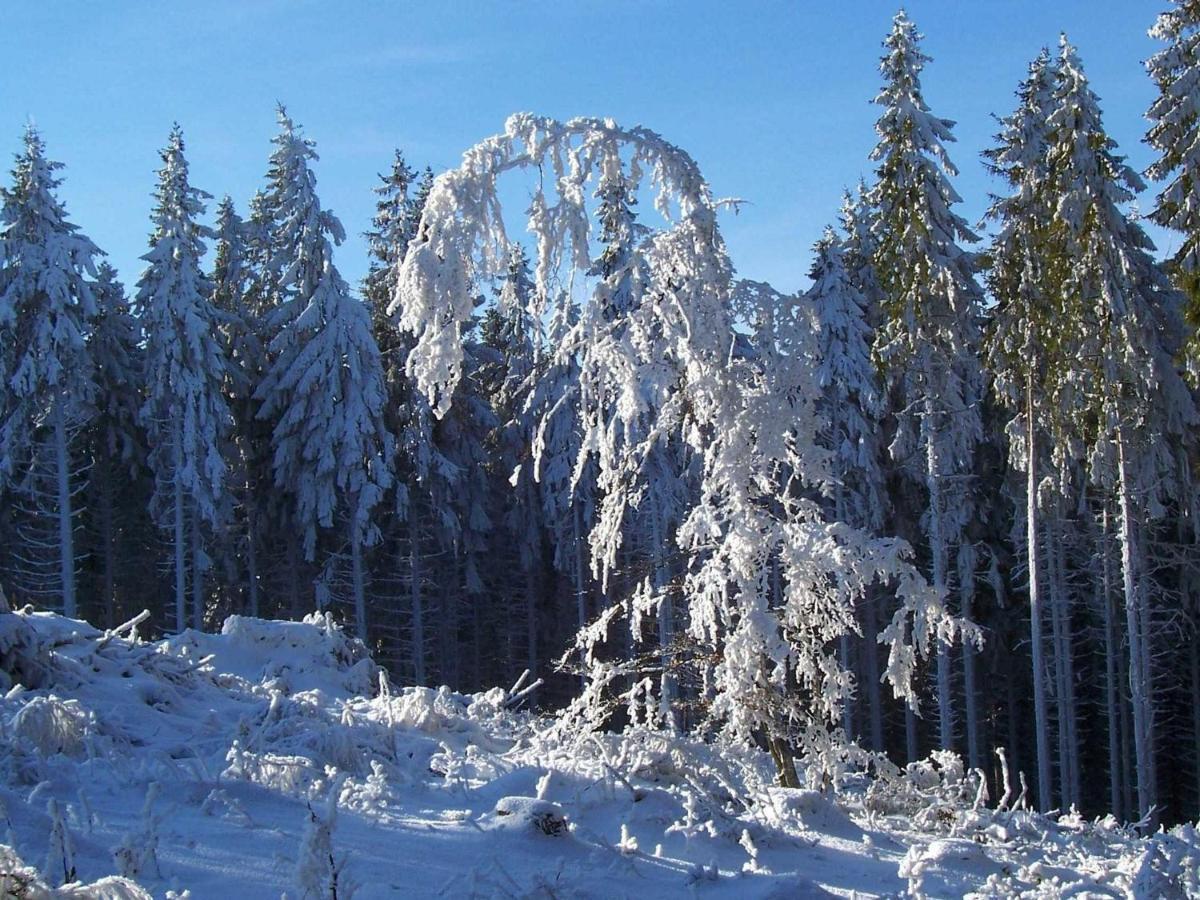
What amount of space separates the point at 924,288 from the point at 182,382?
1755 centimetres

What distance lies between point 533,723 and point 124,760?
4.27m

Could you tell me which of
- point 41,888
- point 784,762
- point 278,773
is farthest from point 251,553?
point 41,888

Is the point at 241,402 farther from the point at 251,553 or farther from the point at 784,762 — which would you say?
the point at 784,762

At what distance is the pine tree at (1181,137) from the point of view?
18.7m

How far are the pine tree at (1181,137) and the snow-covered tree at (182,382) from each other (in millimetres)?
21168

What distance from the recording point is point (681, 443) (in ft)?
47.9

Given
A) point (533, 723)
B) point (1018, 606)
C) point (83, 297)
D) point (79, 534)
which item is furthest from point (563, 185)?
point (79, 534)

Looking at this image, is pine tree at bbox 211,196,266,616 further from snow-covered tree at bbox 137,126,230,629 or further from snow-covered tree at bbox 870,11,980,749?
snow-covered tree at bbox 870,11,980,749

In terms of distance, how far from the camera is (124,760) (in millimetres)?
6066

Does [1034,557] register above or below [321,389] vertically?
below

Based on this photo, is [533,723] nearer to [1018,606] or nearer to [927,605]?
[927,605]

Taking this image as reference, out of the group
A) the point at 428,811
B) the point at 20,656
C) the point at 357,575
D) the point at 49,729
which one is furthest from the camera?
the point at 357,575

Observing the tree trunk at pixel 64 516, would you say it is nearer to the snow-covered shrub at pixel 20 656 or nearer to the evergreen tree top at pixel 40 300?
the evergreen tree top at pixel 40 300

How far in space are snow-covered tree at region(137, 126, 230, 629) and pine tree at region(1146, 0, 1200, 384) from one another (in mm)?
21168
